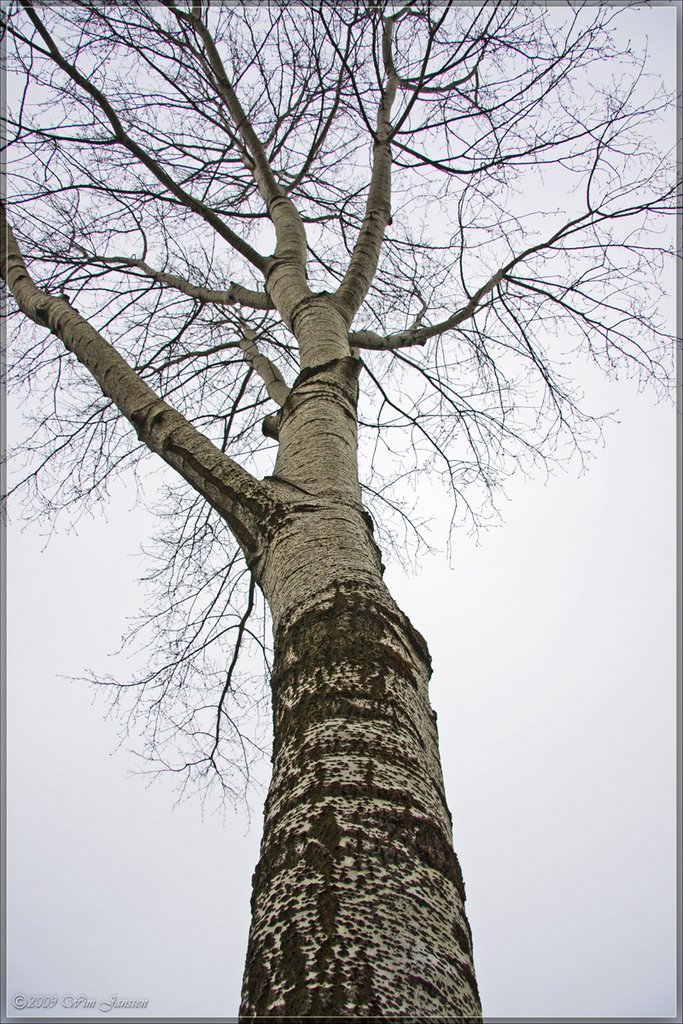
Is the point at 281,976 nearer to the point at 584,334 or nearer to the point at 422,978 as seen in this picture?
the point at 422,978

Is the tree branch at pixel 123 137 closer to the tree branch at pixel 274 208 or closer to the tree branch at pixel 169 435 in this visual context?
the tree branch at pixel 274 208

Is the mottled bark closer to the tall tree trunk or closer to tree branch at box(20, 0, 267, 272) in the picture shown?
the tall tree trunk

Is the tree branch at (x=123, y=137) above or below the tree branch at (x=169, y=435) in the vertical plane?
above

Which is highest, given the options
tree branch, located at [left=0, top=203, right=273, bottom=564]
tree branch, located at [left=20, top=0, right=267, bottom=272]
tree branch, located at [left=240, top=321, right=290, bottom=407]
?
tree branch, located at [left=20, top=0, right=267, bottom=272]

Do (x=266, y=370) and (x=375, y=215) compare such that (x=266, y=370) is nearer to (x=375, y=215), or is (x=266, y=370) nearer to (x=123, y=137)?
(x=375, y=215)

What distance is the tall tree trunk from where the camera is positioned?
65 cm

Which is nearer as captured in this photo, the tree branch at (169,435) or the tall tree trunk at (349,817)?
the tall tree trunk at (349,817)

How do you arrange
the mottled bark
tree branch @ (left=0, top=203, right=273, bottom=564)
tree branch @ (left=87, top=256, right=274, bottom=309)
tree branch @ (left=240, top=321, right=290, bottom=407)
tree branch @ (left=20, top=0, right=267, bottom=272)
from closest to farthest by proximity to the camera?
the mottled bark → tree branch @ (left=0, top=203, right=273, bottom=564) → tree branch @ (left=20, top=0, right=267, bottom=272) → tree branch @ (left=240, top=321, right=290, bottom=407) → tree branch @ (left=87, top=256, right=274, bottom=309)

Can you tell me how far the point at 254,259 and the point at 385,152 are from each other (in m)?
1.38

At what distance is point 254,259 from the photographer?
334cm

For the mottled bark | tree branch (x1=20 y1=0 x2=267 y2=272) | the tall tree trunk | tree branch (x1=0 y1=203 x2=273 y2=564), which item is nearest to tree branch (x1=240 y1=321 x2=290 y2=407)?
tree branch (x1=20 y1=0 x2=267 y2=272)

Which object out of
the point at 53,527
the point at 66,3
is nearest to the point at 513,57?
the point at 66,3

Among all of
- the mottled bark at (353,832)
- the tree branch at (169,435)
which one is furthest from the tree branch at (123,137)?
the mottled bark at (353,832)

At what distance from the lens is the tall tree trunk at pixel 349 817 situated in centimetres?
65
